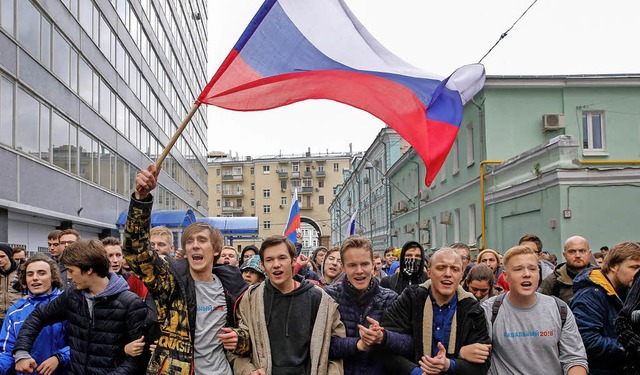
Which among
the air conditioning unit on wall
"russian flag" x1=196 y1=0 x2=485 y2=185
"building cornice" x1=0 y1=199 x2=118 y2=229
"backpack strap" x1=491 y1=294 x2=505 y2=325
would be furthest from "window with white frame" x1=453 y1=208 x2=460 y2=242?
"backpack strap" x1=491 y1=294 x2=505 y2=325

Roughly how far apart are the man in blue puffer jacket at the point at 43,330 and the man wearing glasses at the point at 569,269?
14.9 ft

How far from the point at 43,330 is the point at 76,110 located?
59.6ft

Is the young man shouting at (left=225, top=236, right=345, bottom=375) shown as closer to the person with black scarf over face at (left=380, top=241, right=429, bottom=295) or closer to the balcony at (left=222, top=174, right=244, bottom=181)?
the person with black scarf over face at (left=380, top=241, right=429, bottom=295)

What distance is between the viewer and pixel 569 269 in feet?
21.6

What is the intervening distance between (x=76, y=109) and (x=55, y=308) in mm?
18440

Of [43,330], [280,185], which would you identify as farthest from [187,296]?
[280,185]

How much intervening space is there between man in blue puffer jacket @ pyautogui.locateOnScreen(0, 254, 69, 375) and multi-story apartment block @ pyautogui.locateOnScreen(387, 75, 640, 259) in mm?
15662

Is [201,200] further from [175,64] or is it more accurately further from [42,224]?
[42,224]

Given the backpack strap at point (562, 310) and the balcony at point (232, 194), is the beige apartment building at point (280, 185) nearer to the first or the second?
the balcony at point (232, 194)

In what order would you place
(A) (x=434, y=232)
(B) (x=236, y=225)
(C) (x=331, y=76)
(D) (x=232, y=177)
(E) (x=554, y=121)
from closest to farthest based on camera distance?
(C) (x=331, y=76), (E) (x=554, y=121), (A) (x=434, y=232), (B) (x=236, y=225), (D) (x=232, y=177)

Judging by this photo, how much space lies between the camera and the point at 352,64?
5703 millimetres

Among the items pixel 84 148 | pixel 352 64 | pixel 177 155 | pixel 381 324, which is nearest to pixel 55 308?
pixel 381 324

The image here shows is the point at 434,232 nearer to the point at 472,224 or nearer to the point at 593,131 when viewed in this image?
the point at 472,224

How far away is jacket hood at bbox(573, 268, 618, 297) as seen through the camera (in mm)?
5023
